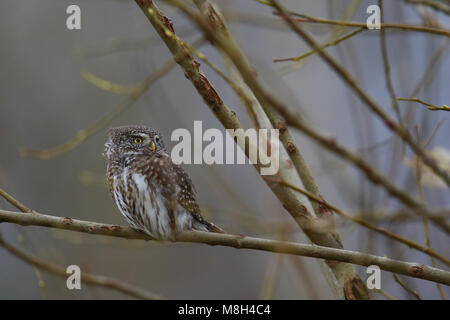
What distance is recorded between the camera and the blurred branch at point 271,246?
2.17 m

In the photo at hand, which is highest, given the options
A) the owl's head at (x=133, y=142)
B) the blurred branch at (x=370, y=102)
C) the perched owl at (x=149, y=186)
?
the owl's head at (x=133, y=142)

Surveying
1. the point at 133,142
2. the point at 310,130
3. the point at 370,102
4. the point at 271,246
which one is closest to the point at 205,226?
the point at 133,142

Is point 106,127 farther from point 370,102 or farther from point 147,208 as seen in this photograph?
point 370,102

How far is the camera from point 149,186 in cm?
327

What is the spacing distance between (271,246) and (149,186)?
1147 millimetres

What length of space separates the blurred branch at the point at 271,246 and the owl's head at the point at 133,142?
0.75m

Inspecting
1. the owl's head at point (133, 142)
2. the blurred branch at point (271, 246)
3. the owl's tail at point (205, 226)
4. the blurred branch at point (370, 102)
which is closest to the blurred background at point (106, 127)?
the owl's head at point (133, 142)

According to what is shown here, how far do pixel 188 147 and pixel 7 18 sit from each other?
20.0ft

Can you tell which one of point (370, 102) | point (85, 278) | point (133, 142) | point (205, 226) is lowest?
point (85, 278)

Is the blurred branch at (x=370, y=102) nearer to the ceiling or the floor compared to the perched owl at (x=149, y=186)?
nearer to the floor

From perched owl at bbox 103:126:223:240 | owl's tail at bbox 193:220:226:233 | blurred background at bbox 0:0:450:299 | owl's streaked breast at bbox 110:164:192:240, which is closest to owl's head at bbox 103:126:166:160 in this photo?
perched owl at bbox 103:126:223:240

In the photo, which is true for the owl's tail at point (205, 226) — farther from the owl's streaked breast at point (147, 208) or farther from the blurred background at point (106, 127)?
the blurred background at point (106, 127)

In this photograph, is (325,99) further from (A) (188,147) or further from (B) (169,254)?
(A) (188,147)

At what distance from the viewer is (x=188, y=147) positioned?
3.35 metres
